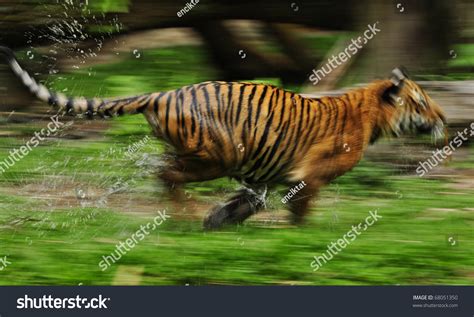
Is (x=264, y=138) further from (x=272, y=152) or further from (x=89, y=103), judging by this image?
(x=89, y=103)

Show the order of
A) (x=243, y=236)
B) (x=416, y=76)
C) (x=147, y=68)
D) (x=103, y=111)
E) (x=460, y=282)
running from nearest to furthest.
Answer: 1. (x=460, y=282)
2. (x=243, y=236)
3. (x=103, y=111)
4. (x=416, y=76)
5. (x=147, y=68)

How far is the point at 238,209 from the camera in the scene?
7660 millimetres

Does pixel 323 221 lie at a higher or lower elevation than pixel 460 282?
higher

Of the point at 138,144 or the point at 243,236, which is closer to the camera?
the point at 243,236

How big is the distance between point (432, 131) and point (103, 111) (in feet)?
8.93

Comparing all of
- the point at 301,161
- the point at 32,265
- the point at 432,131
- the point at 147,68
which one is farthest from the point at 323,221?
the point at 147,68

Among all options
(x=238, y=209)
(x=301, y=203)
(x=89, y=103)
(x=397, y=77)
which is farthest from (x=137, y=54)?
(x=301, y=203)

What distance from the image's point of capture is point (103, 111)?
771cm

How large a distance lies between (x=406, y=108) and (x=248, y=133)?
137cm

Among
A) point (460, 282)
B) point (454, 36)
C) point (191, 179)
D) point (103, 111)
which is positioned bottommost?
point (460, 282)

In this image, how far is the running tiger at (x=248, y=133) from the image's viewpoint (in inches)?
301

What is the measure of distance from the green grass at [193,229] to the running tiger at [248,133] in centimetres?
17

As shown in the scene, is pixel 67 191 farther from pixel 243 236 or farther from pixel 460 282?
pixel 460 282

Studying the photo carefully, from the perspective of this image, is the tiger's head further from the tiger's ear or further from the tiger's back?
the tiger's back
